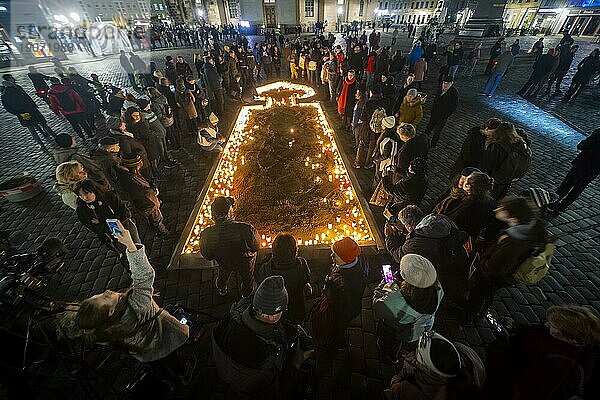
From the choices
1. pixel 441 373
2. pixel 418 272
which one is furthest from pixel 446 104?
pixel 441 373

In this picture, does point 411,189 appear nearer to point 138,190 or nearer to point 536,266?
point 536,266

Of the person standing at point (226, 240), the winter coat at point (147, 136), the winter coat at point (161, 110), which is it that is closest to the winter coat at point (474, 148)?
the person standing at point (226, 240)

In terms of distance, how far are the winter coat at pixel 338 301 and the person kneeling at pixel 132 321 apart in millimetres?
1623

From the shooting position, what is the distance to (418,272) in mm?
2621

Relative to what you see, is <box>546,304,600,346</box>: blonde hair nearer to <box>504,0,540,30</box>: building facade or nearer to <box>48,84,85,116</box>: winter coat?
<box>48,84,85,116</box>: winter coat

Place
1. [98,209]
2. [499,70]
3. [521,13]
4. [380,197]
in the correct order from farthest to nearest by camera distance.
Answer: [521,13]
[499,70]
[380,197]
[98,209]

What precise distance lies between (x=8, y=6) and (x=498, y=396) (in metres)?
61.4

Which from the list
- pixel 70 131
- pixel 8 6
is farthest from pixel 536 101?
pixel 8 6

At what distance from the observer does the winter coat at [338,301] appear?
114 inches

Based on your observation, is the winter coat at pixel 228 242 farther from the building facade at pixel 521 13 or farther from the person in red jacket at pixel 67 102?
the building facade at pixel 521 13

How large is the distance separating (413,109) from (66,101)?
11735 mm

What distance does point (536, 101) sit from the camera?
12.3m

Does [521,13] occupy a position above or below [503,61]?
above

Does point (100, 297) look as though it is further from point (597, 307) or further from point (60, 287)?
point (597, 307)
